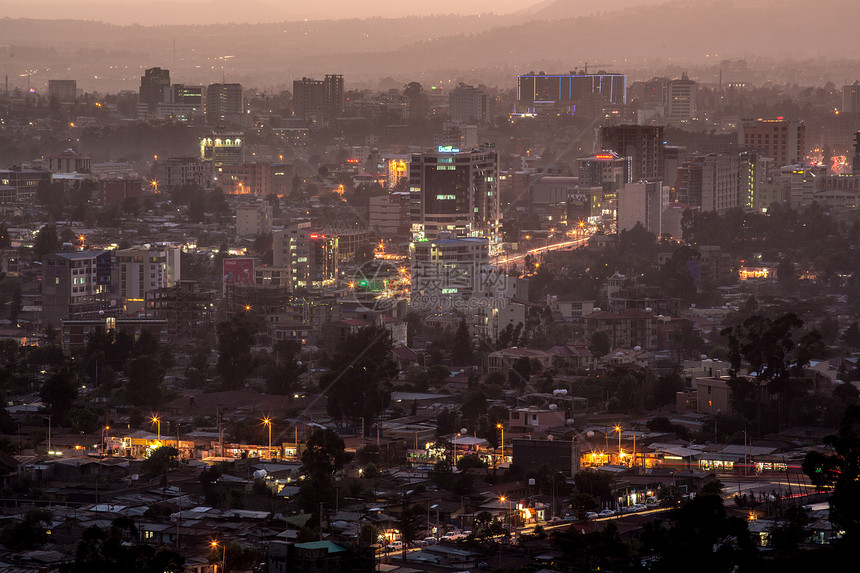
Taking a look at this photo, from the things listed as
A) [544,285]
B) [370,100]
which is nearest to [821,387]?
[544,285]

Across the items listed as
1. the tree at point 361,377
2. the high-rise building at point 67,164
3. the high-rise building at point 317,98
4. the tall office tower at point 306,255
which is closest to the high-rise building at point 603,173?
the tall office tower at point 306,255

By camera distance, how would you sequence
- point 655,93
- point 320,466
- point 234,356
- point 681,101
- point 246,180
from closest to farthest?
point 320,466, point 234,356, point 246,180, point 681,101, point 655,93

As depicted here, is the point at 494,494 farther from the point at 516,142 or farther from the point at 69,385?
the point at 516,142

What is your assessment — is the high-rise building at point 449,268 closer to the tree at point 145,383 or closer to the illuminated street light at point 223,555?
the tree at point 145,383

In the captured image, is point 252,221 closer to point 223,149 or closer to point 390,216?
point 390,216

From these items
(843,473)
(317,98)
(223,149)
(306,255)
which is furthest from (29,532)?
(317,98)
